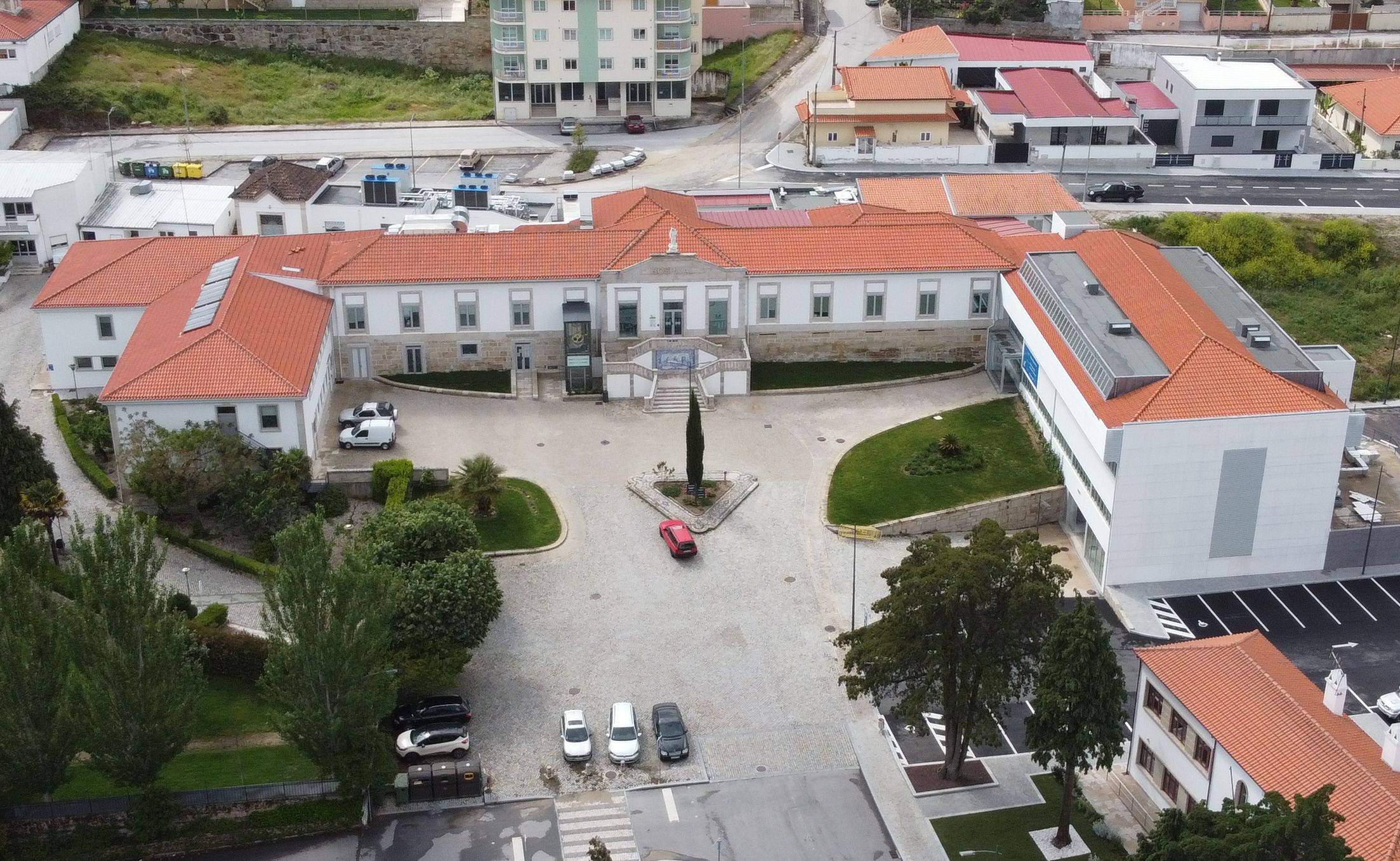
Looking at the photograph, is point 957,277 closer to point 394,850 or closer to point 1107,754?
point 1107,754

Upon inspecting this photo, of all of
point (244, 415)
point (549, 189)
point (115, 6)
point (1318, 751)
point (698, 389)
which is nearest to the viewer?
point (1318, 751)

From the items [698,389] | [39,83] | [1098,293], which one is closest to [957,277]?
[1098,293]

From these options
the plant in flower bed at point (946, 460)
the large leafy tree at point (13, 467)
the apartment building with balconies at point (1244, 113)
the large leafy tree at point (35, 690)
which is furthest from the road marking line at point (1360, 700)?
the apartment building with balconies at point (1244, 113)

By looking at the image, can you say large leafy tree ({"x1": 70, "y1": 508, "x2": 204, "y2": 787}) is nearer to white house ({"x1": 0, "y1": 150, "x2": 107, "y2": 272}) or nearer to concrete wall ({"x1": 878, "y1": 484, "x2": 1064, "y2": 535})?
concrete wall ({"x1": 878, "y1": 484, "x2": 1064, "y2": 535})

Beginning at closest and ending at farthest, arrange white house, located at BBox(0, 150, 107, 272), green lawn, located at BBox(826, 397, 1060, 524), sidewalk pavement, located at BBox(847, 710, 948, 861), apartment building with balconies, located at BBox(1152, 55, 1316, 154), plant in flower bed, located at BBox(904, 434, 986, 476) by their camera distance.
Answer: sidewalk pavement, located at BBox(847, 710, 948, 861) < green lawn, located at BBox(826, 397, 1060, 524) < plant in flower bed, located at BBox(904, 434, 986, 476) < white house, located at BBox(0, 150, 107, 272) < apartment building with balconies, located at BBox(1152, 55, 1316, 154)

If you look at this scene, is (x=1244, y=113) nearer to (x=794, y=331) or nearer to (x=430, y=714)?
(x=794, y=331)

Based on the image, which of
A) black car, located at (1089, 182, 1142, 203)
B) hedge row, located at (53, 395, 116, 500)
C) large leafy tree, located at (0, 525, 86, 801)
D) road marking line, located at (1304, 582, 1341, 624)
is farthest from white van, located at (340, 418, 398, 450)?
black car, located at (1089, 182, 1142, 203)

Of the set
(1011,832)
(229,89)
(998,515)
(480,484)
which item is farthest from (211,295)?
(229,89)
